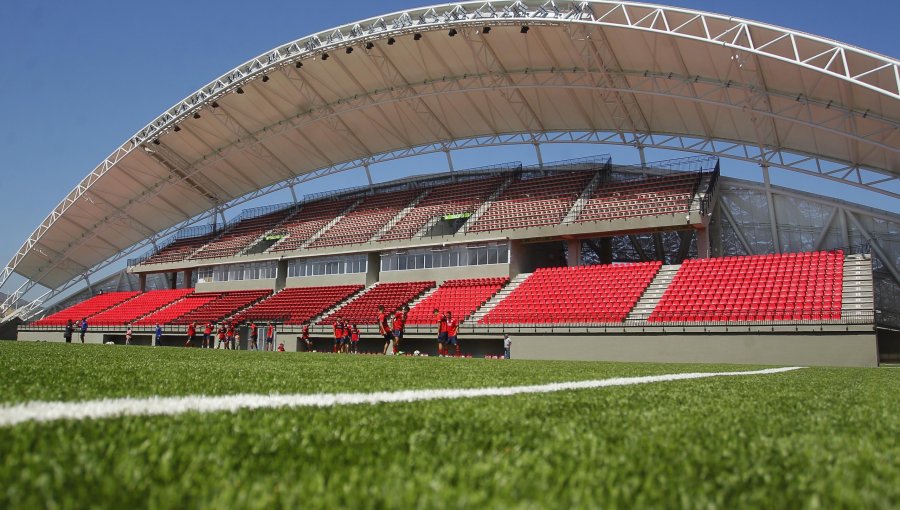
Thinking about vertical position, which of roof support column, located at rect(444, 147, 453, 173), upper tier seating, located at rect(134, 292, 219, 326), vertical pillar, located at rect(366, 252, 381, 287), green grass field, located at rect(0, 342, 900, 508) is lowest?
green grass field, located at rect(0, 342, 900, 508)

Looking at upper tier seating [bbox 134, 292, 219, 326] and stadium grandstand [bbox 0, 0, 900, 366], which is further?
upper tier seating [bbox 134, 292, 219, 326]

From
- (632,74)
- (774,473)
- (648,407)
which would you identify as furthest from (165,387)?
(632,74)

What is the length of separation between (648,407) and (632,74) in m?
25.3

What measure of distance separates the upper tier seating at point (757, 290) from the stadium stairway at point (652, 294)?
0.90 ft

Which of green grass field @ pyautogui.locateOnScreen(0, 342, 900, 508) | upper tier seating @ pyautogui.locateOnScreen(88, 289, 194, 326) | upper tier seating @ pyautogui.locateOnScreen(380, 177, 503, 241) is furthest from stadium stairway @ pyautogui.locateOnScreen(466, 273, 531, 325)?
upper tier seating @ pyautogui.locateOnScreen(88, 289, 194, 326)

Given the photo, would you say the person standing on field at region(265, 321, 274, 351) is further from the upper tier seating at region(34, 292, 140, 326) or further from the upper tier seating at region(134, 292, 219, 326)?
the upper tier seating at region(34, 292, 140, 326)

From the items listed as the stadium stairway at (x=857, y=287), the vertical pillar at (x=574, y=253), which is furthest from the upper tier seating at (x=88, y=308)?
the stadium stairway at (x=857, y=287)

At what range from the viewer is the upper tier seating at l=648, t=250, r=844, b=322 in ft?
67.7

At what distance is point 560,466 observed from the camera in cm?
203

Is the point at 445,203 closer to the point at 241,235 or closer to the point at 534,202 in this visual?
the point at 534,202

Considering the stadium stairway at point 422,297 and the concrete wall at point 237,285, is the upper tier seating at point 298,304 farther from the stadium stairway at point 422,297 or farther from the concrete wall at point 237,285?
the stadium stairway at point 422,297

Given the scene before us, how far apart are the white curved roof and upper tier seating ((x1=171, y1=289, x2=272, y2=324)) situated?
27.0 ft

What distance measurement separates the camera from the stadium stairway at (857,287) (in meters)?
19.6

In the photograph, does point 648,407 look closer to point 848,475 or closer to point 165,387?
point 848,475
